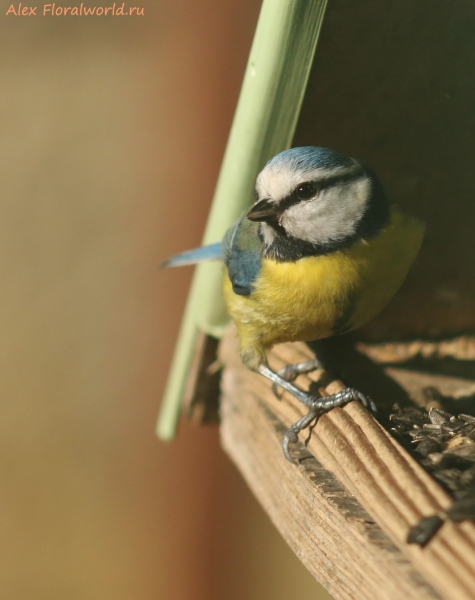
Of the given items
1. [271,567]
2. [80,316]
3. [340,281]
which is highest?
[340,281]

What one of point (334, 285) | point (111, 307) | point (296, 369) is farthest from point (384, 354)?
point (111, 307)

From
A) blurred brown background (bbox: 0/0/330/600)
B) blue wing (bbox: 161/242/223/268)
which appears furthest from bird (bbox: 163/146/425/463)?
blurred brown background (bbox: 0/0/330/600)

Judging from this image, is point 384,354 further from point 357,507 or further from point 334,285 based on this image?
point 357,507

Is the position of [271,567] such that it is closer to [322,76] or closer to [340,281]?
[340,281]

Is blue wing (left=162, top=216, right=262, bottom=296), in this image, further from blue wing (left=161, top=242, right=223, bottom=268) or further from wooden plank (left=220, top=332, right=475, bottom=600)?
wooden plank (left=220, top=332, right=475, bottom=600)

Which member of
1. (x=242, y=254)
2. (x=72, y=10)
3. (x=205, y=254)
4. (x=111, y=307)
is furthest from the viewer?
(x=111, y=307)

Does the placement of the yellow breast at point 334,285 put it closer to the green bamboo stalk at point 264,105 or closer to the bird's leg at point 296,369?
the bird's leg at point 296,369

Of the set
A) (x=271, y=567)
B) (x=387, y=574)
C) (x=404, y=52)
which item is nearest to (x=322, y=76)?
(x=404, y=52)

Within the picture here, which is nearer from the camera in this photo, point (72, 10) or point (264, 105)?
point (264, 105)
